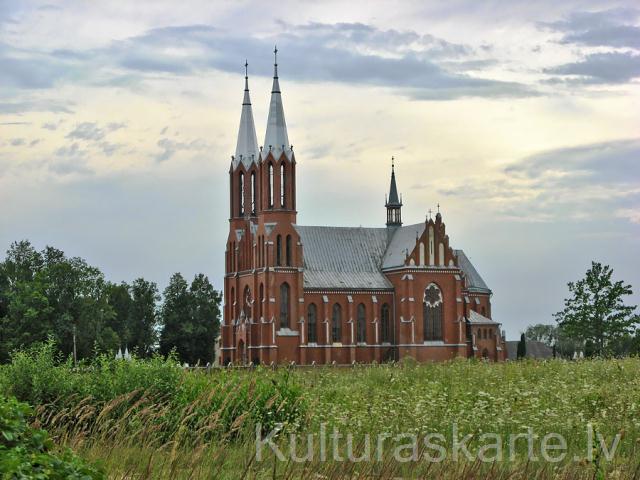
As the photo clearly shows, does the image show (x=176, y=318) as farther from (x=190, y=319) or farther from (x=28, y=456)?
(x=28, y=456)

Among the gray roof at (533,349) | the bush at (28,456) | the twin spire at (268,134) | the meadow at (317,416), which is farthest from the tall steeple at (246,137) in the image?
the bush at (28,456)

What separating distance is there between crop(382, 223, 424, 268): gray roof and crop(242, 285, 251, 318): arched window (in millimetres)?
11749

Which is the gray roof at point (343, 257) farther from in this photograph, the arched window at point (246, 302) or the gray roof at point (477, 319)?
the gray roof at point (477, 319)

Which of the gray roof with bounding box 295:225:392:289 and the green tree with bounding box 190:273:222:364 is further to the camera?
the green tree with bounding box 190:273:222:364

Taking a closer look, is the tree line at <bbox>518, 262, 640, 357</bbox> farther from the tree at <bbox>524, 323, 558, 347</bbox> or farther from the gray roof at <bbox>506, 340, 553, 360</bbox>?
the tree at <bbox>524, 323, 558, 347</bbox>

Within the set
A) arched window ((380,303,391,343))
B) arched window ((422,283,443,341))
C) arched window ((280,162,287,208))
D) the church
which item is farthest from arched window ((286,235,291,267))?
arched window ((422,283,443,341))

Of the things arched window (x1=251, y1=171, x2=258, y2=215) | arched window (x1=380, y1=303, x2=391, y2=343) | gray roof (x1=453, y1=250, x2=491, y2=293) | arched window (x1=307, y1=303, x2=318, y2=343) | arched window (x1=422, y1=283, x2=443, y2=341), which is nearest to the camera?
arched window (x1=307, y1=303, x2=318, y2=343)

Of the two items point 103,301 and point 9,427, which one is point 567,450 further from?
point 103,301

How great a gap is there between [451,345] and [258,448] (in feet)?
232

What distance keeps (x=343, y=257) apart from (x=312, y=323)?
23.9ft

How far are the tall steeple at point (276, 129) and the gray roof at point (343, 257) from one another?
7.98 m

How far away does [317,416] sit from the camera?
15.4m

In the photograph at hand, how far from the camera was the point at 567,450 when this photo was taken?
532 inches

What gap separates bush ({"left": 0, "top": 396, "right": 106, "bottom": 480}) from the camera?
24.3ft
